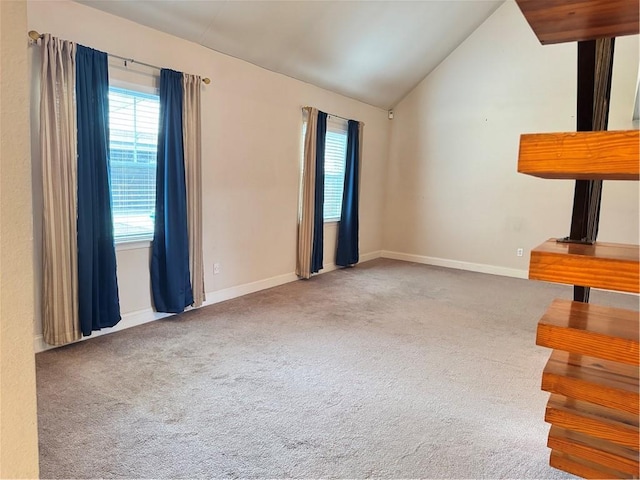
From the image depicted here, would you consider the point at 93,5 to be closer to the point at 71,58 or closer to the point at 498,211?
the point at 71,58

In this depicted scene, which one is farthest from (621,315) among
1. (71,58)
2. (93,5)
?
(93,5)

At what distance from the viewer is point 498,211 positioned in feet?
20.4

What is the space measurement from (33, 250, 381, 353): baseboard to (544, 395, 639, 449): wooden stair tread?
2686 mm

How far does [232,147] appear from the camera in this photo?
14.4 ft

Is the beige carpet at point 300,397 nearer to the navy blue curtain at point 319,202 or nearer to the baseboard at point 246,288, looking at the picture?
the baseboard at point 246,288

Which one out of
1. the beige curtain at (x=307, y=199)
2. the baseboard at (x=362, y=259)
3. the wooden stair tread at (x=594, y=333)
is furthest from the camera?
the baseboard at (x=362, y=259)

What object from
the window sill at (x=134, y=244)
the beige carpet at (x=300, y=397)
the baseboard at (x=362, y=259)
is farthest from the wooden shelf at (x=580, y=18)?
the baseboard at (x=362, y=259)

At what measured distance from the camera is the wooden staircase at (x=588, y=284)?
0.78 m

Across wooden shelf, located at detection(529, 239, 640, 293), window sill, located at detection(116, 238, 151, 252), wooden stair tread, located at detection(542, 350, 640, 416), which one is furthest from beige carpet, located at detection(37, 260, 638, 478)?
wooden shelf, located at detection(529, 239, 640, 293)

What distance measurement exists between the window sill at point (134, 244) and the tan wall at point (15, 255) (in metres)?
2.97

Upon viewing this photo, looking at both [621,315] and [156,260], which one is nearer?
[621,315]

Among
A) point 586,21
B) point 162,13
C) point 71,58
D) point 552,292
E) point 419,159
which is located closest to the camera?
point 586,21

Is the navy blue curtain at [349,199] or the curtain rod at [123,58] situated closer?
the curtain rod at [123,58]

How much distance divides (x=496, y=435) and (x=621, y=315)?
1.47 m
